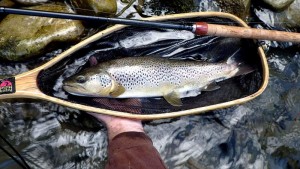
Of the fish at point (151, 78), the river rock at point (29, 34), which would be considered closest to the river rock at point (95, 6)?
the river rock at point (29, 34)

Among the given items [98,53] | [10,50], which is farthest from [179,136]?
[10,50]

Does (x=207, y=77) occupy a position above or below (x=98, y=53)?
below

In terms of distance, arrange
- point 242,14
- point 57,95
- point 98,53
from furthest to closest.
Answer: point 242,14 < point 98,53 < point 57,95

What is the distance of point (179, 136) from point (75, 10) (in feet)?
4.47

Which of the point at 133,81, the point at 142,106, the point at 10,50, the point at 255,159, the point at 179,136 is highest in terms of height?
the point at 10,50

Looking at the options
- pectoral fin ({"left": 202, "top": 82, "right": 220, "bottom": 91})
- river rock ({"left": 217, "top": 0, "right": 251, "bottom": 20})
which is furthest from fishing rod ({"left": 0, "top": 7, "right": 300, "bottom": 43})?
river rock ({"left": 217, "top": 0, "right": 251, "bottom": 20})

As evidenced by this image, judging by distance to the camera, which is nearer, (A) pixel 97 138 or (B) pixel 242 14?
(A) pixel 97 138

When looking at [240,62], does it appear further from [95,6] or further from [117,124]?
[95,6]

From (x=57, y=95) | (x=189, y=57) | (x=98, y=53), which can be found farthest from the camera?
(x=189, y=57)

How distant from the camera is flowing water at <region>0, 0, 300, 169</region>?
115 inches

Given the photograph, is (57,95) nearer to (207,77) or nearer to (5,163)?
(5,163)

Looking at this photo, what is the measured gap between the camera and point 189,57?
3.12 metres

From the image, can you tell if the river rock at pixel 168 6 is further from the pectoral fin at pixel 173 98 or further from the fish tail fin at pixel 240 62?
the pectoral fin at pixel 173 98

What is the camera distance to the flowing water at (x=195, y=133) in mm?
2918
